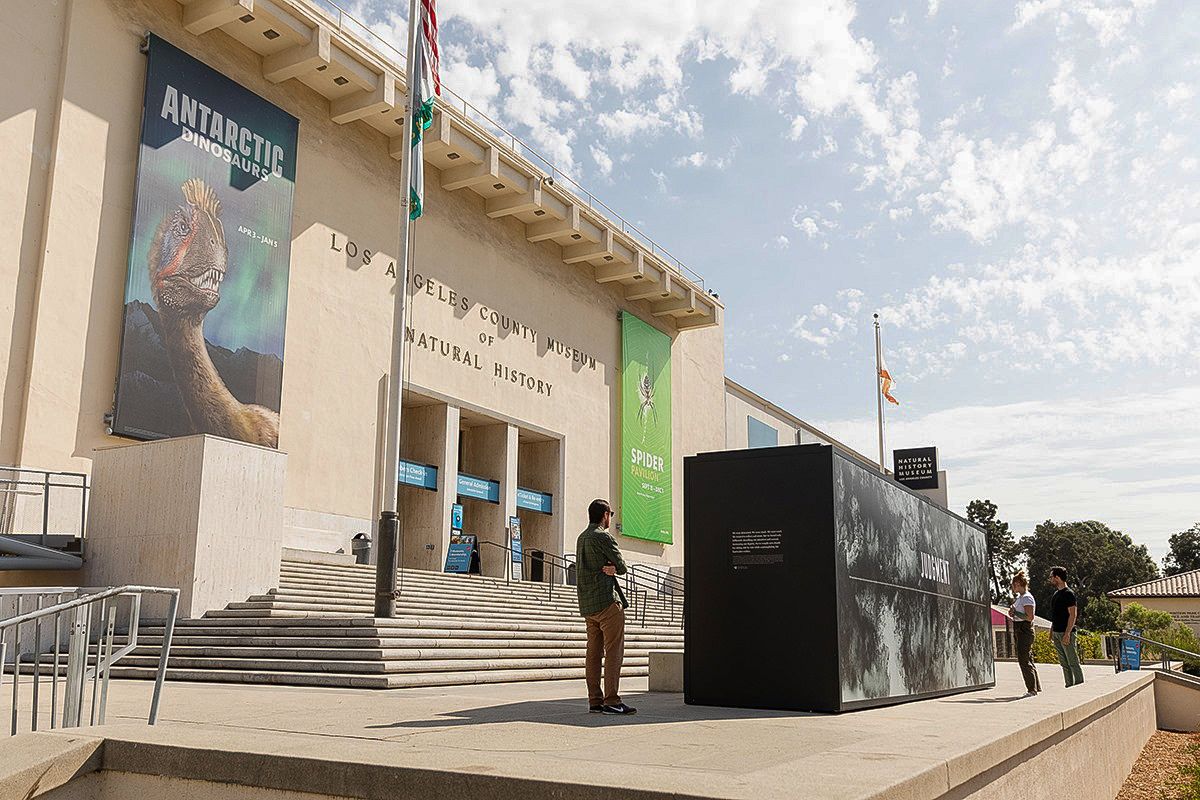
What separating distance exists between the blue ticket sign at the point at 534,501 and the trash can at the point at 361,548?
7545mm

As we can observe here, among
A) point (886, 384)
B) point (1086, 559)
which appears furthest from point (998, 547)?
point (886, 384)

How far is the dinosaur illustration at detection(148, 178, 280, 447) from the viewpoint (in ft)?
72.5

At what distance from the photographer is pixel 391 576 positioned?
576 inches

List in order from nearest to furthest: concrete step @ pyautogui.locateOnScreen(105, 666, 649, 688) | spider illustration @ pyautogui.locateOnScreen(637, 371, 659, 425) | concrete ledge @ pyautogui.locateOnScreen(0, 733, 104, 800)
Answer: concrete ledge @ pyautogui.locateOnScreen(0, 733, 104, 800) → concrete step @ pyautogui.locateOnScreen(105, 666, 649, 688) → spider illustration @ pyautogui.locateOnScreen(637, 371, 659, 425)

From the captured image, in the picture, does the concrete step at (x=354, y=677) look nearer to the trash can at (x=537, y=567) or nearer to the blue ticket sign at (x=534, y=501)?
the blue ticket sign at (x=534, y=501)

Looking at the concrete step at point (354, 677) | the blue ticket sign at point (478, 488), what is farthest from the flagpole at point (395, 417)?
the blue ticket sign at point (478, 488)

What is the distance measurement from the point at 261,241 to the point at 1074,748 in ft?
68.1

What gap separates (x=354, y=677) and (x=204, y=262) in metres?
14.4

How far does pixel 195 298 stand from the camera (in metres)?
22.7

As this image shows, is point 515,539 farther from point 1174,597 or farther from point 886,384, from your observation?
point 1174,597

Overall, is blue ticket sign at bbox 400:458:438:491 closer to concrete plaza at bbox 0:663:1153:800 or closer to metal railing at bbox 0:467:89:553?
metal railing at bbox 0:467:89:553

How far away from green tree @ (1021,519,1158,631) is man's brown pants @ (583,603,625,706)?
79.2 m

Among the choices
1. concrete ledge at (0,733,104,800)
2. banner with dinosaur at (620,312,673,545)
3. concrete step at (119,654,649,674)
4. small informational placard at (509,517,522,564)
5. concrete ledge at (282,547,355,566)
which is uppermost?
banner with dinosaur at (620,312,673,545)

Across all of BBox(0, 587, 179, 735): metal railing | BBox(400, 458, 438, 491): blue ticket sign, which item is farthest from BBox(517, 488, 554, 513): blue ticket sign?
BBox(0, 587, 179, 735): metal railing
